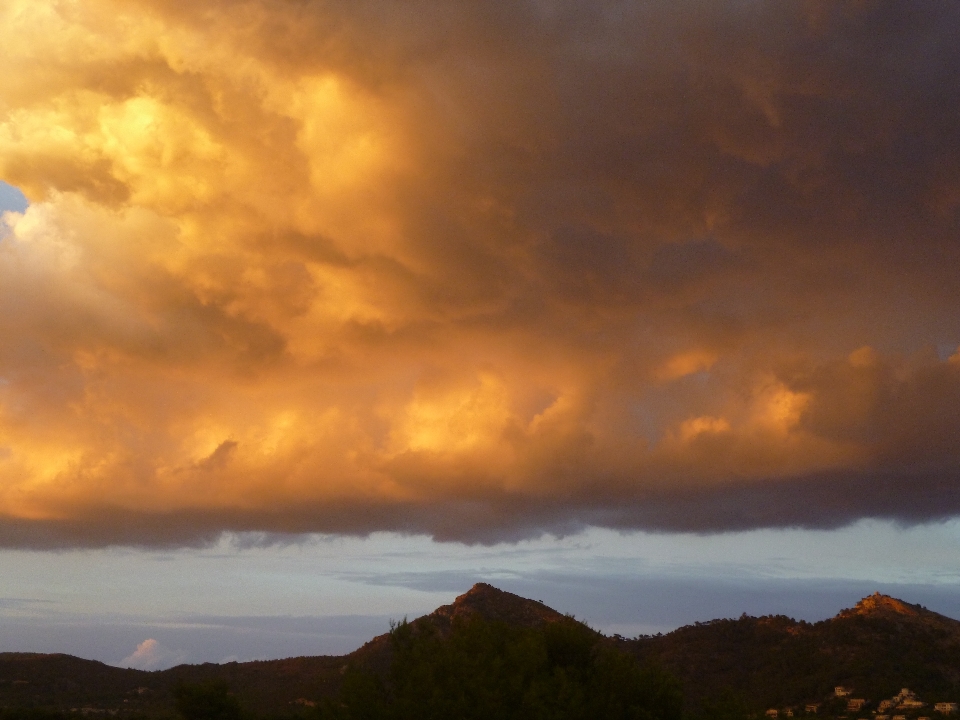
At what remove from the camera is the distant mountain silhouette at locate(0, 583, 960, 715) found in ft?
448

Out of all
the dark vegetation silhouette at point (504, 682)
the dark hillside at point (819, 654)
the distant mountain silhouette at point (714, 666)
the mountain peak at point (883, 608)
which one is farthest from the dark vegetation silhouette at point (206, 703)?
the mountain peak at point (883, 608)

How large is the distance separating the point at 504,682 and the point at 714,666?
106916 mm

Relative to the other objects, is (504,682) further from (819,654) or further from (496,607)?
(496,607)

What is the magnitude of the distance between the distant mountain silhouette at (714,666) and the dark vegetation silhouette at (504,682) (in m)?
65.7

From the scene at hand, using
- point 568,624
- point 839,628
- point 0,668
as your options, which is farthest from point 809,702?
point 0,668

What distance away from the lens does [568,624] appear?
217ft

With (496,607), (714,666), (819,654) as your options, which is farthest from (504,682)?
(496,607)

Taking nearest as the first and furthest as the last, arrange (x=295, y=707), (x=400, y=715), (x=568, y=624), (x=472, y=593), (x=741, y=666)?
(x=400, y=715)
(x=568, y=624)
(x=295, y=707)
(x=741, y=666)
(x=472, y=593)

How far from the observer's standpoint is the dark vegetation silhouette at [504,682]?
57.4m

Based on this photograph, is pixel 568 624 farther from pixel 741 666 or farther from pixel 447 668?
pixel 741 666

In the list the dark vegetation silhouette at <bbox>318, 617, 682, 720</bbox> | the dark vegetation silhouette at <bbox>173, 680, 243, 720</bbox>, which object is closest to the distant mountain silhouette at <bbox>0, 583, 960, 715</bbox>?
the dark vegetation silhouette at <bbox>173, 680, 243, 720</bbox>

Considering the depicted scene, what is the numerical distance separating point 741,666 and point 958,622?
40950mm

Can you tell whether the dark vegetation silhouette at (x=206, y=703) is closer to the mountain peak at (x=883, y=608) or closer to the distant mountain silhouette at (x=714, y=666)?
the distant mountain silhouette at (x=714, y=666)

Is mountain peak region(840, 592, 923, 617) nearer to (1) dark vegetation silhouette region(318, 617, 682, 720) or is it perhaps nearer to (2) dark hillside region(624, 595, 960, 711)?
(2) dark hillside region(624, 595, 960, 711)
